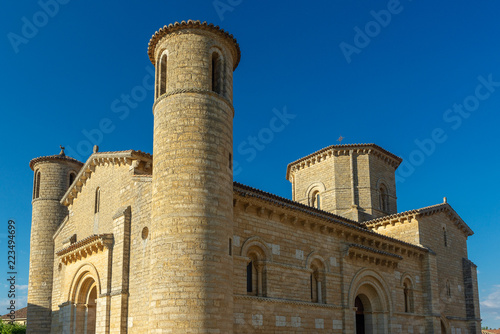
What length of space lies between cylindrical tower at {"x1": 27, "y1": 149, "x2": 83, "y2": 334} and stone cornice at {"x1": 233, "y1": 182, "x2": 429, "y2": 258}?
39.2ft

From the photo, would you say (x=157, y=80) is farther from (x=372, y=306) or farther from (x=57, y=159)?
(x=372, y=306)

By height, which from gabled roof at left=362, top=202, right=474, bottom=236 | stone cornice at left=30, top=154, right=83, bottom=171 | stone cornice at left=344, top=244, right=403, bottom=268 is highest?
stone cornice at left=30, top=154, right=83, bottom=171

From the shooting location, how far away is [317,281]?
65.0 ft

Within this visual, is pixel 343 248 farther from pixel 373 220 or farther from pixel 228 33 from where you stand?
pixel 228 33

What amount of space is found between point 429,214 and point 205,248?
16121mm

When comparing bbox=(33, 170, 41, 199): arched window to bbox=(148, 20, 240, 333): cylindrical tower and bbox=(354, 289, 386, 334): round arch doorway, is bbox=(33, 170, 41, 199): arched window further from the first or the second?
bbox=(354, 289, 386, 334): round arch doorway

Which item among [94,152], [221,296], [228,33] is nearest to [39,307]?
[94,152]

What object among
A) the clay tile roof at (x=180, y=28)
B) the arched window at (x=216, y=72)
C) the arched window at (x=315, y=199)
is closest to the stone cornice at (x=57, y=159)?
the clay tile roof at (x=180, y=28)

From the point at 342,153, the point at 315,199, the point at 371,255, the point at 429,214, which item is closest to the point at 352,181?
the point at 342,153

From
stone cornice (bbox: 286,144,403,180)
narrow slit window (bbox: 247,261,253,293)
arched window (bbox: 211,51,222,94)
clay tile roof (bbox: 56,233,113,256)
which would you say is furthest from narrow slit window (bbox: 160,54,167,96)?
stone cornice (bbox: 286,144,403,180)

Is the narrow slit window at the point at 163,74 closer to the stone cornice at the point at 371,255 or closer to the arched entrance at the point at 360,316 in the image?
the stone cornice at the point at 371,255

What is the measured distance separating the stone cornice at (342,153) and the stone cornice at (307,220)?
731 centimetres

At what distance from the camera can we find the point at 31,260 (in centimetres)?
2475

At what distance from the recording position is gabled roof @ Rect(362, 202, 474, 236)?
84.0ft
